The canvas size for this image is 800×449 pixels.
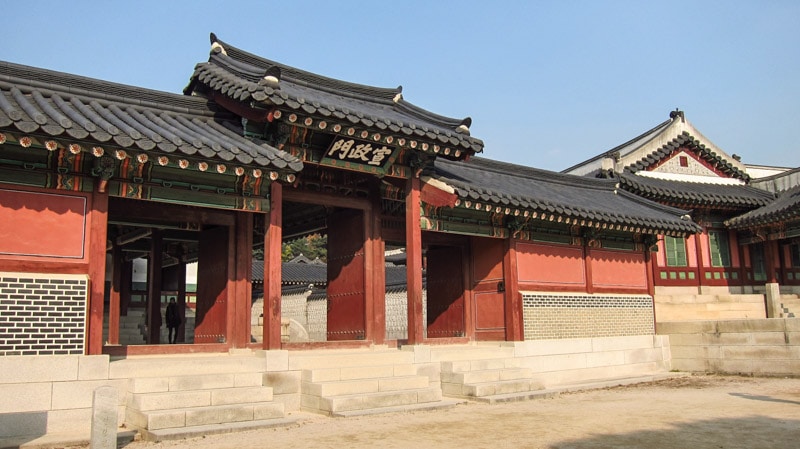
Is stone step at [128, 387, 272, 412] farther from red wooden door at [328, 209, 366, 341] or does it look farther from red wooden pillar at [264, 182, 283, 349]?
red wooden door at [328, 209, 366, 341]

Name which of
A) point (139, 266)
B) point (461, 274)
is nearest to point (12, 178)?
point (461, 274)

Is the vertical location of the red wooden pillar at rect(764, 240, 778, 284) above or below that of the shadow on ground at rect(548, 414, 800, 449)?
above

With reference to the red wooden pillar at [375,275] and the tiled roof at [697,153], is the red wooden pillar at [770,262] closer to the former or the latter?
the tiled roof at [697,153]

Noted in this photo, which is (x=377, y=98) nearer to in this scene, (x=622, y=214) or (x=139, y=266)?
(x=622, y=214)

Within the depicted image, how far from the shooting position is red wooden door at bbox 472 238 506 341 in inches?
629

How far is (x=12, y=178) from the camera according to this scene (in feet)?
31.6

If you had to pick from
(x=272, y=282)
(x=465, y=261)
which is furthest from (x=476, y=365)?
(x=272, y=282)

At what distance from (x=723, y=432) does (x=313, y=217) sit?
10.6 metres

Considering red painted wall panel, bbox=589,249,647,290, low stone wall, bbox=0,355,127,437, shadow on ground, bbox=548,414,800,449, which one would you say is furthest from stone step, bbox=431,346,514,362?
low stone wall, bbox=0,355,127,437

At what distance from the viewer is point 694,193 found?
24109 millimetres

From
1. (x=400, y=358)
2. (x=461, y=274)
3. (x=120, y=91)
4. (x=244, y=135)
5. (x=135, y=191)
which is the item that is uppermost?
(x=120, y=91)

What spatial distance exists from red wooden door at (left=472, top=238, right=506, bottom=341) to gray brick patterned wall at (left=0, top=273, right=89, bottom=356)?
9.39m

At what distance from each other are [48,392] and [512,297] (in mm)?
9895

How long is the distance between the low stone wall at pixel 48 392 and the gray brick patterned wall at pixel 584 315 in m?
9.59
